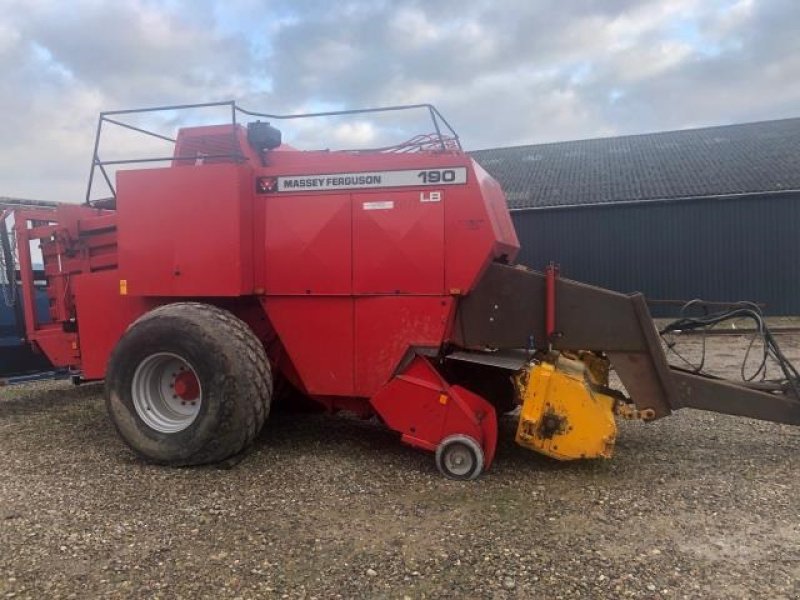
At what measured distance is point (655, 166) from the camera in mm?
21812

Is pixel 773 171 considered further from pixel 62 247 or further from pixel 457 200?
pixel 62 247

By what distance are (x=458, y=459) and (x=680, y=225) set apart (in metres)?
16.8

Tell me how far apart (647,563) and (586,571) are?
33 cm

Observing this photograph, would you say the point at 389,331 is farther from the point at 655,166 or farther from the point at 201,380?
the point at 655,166

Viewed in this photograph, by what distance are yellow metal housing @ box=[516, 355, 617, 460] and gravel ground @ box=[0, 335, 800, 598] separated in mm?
227

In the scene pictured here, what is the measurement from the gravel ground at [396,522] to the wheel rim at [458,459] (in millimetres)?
142

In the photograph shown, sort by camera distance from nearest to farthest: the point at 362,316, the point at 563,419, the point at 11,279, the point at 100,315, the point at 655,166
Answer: the point at 563,419 < the point at 362,316 < the point at 100,315 < the point at 11,279 < the point at 655,166

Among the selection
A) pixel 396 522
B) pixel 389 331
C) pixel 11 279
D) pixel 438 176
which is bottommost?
pixel 396 522

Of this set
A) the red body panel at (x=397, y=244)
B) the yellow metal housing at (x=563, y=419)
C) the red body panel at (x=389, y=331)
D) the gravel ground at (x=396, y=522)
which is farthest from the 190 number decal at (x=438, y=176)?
the gravel ground at (x=396, y=522)

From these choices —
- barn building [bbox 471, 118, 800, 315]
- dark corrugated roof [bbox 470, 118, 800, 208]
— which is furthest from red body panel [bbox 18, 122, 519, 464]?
dark corrugated roof [bbox 470, 118, 800, 208]

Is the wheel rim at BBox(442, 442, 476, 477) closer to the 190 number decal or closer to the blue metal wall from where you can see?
the 190 number decal

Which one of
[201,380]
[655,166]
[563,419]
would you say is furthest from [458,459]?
[655,166]

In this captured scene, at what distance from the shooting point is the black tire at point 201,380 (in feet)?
16.1

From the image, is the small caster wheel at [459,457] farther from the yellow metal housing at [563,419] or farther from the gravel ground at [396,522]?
the yellow metal housing at [563,419]
